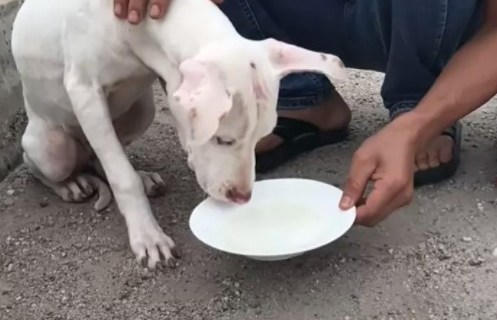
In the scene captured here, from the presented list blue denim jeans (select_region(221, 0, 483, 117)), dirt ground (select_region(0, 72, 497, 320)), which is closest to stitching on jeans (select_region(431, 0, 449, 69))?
blue denim jeans (select_region(221, 0, 483, 117))

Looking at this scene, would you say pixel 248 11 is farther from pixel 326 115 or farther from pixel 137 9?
pixel 137 9

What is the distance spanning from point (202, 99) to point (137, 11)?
0.50m

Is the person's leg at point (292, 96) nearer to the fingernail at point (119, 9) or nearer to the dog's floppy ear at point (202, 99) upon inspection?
the fingernail at point (119, 9)

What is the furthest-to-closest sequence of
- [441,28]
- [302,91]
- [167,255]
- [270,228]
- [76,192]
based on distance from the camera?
1. [302,91]
2. [76,192]
3. [441,28]
4. [167,255]
5. [270,228]

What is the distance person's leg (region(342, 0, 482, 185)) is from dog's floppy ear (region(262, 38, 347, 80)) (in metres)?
0.55

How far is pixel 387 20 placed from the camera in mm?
2824

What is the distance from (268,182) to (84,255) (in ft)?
1.67

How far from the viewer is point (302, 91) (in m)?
3.01

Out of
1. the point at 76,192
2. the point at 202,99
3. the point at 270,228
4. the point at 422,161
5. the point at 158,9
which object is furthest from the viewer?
the point at 76,192

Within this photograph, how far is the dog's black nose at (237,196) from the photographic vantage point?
2.21 m

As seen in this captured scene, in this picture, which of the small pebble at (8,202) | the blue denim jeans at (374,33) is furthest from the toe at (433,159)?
the small pebble at (8,202)

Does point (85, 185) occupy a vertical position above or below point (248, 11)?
below

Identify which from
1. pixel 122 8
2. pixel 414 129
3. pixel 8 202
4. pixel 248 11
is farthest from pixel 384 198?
pixel 8 202

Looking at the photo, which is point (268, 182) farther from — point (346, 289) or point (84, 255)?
point (84, 255)
